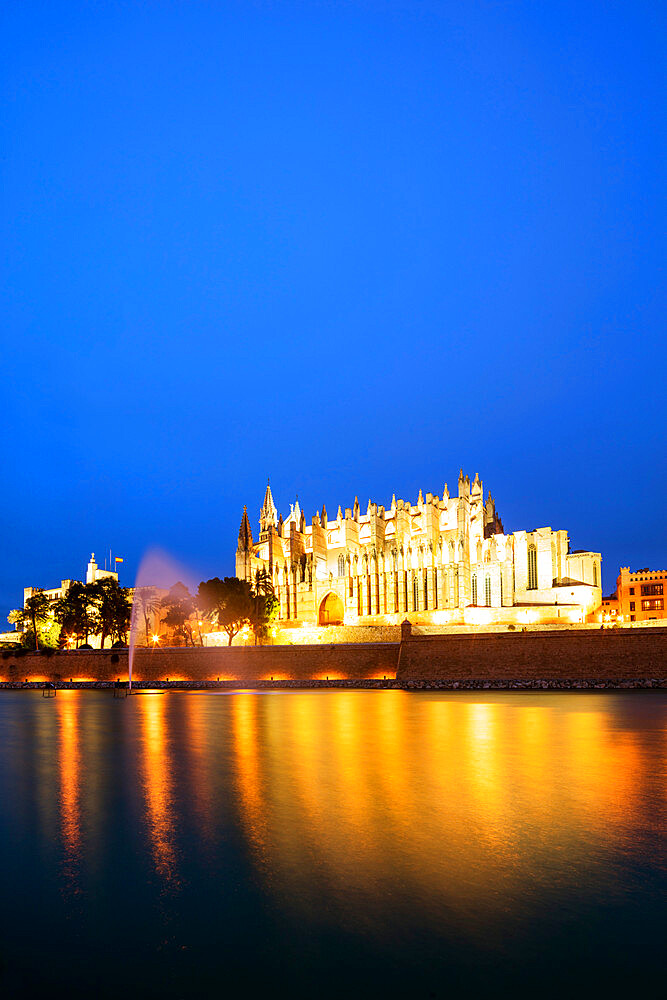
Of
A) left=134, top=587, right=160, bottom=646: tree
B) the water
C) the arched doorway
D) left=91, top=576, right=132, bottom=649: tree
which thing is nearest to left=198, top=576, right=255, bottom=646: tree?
left=91, top=576, right=132, bottom=649: tree

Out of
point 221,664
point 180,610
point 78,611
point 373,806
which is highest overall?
point 373,806

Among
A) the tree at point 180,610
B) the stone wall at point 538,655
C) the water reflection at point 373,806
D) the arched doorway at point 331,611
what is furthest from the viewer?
the arched doorway at point 331,611

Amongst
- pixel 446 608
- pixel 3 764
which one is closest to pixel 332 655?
pixel 446 608

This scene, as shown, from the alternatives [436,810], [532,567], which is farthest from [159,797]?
[532,567]

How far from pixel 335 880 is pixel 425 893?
935 millimetres

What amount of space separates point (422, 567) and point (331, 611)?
46.3 feet

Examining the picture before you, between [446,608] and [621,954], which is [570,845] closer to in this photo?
[621,954]

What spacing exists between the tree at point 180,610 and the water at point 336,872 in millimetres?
49651

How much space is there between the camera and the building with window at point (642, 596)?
6975 cm

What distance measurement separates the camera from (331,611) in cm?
8094

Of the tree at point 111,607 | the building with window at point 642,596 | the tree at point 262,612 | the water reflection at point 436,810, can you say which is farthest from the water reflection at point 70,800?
the building with window at point 642,596

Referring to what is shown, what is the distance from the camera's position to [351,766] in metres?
13.9

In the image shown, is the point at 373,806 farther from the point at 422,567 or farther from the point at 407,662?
the point at 422,567

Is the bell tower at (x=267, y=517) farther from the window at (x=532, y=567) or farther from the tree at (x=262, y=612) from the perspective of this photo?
the window at (x=532, y=567)
